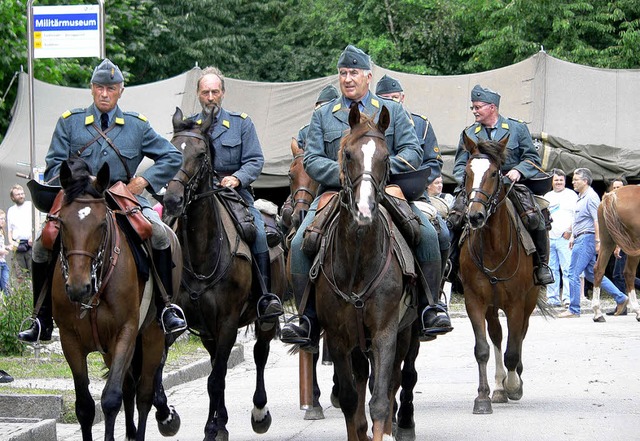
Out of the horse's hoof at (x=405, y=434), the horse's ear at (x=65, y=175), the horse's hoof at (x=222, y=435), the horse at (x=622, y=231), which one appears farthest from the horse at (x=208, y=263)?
the horse at (x=622, y=231)

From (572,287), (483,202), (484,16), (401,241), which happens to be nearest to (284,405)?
(483,202)

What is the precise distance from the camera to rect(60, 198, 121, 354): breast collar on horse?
8562mm

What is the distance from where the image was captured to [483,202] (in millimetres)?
12195

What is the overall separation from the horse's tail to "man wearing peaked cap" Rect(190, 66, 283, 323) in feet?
39.0

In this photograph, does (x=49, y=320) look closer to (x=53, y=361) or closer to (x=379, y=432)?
(x=379, y=432)

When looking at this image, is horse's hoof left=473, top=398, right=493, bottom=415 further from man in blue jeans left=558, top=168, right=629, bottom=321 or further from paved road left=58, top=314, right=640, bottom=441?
man in blue jeans left=558, top=168, right=629, bottom=321

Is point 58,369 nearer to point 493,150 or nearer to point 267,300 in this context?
point 267,300

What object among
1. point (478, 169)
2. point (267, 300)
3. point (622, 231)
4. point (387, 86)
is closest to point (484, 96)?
point (387, 86)

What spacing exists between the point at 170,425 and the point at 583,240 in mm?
13922

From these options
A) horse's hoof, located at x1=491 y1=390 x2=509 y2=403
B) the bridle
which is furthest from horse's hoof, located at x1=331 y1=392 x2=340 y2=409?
the bridle

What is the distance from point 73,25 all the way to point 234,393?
18.5 ft

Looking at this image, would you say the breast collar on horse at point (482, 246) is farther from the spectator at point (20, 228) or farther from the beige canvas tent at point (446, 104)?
the beige canvas tent at point (446, 104)

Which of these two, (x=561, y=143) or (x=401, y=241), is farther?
(x=561, y=143)

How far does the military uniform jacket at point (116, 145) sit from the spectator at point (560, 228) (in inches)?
562
